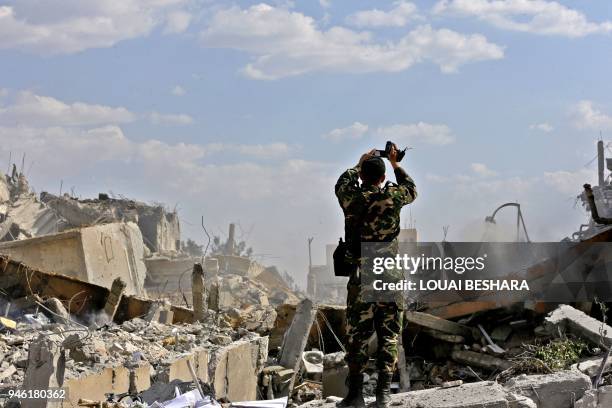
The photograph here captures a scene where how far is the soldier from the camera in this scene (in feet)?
19.2

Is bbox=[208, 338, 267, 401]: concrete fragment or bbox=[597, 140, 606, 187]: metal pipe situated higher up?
bbox=[597, 140, 606, 187]: metal pipe

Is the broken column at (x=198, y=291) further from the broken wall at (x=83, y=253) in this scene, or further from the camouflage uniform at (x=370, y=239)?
the camouflage uniform at (x=370, y=239)

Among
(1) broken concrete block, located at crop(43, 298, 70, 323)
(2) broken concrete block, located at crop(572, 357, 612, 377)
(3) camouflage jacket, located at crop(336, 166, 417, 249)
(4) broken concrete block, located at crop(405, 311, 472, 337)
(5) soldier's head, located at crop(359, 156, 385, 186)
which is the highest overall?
(5) soldier's head, located at crop(359, 156, 385, 186)

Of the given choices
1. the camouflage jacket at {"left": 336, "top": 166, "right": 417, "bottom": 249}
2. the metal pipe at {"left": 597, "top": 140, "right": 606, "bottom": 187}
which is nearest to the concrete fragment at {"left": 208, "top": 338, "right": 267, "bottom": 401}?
the camouflage jacket at {"left": 336, "top": 166, "right": 417, "bottom": 249}

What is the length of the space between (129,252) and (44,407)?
44.0ft

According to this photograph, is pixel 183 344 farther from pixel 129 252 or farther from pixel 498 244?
pixel 129 252

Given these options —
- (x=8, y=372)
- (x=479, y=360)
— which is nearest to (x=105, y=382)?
(x=8, y=372)

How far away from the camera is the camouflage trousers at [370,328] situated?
5.88m

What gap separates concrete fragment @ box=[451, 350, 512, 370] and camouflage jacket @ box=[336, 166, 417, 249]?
4275 mm

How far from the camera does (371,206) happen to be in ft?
19.1

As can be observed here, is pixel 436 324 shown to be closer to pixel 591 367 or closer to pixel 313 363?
pixel 313 363

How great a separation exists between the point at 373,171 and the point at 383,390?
148 cm

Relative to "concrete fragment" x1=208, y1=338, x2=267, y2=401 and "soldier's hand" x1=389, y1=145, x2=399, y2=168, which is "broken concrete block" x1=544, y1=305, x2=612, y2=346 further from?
"concrete fragment" x1=208, y1=338, x2=267, y2=401

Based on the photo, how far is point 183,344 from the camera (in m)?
8.63
